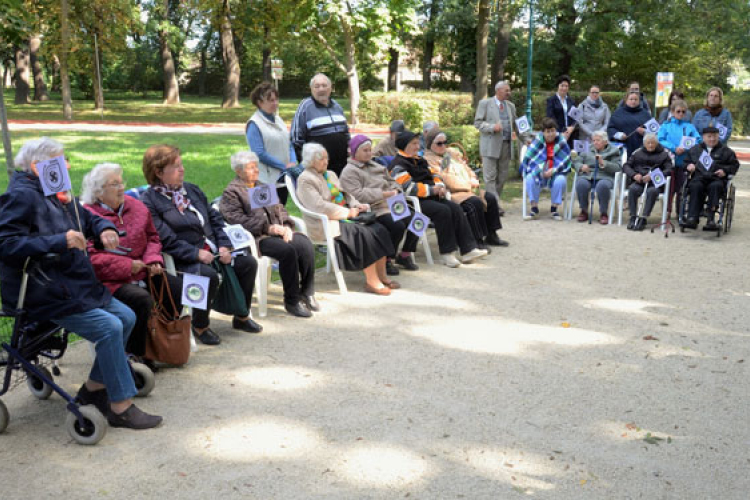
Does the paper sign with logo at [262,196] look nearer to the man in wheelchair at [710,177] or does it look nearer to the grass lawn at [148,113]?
the man in wheelchair at [710,177]

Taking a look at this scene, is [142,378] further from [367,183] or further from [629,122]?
[629,122]

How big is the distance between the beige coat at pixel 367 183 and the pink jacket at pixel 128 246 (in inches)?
104

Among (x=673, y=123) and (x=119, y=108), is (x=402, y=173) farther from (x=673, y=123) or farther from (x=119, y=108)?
(x=119, y=108)

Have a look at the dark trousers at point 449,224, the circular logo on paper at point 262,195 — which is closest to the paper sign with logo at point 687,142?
the dark trousers at point 449,224

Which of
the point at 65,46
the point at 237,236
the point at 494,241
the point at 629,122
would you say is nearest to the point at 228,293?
the point at 237,236

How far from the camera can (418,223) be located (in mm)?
7566

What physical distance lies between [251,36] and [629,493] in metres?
46.0

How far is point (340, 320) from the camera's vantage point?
20.5 feet

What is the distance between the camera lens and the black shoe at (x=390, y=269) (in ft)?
25.2

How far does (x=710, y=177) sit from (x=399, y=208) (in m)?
4.62

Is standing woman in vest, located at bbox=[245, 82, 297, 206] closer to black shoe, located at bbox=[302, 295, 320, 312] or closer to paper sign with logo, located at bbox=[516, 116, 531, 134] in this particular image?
black shoe, located at bbox=[302, 295, 320, 312]

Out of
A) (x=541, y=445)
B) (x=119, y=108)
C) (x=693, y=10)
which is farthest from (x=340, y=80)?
(x=541, y=445)

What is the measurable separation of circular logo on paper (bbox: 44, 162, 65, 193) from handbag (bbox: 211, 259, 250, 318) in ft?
5.90

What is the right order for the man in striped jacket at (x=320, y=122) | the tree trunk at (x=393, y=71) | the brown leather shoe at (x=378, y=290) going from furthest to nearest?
the tree trunk at (x=393, y=71), the man in striped jacket at (x=320, y=122), the brown leather shoe at (x=378, y=290)
